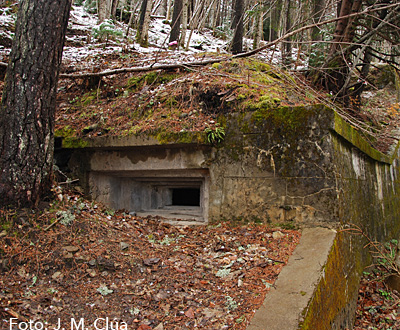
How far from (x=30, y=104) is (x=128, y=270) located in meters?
2.15

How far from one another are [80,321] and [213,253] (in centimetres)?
160

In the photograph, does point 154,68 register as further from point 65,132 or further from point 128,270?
point 128,270

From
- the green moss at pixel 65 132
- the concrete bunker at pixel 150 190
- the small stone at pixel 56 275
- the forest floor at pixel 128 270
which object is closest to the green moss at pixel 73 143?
the green moss at pixel 65 132

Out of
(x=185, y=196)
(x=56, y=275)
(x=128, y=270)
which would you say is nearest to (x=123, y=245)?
(x=128, y=270)

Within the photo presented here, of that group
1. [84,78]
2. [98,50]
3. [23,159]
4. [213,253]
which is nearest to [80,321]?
[213,253]

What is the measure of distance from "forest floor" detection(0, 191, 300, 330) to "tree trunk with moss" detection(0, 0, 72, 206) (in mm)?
302

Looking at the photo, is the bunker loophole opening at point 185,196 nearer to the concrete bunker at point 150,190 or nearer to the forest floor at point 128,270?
the concrete bunker at point 150,190

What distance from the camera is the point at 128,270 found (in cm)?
307

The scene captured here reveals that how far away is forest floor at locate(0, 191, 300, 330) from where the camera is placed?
2.42 metres

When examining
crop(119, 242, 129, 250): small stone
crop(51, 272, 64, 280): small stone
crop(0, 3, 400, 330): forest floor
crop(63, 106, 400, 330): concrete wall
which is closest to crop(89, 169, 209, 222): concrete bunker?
crop(63, 106, 400, 330): concrete wall

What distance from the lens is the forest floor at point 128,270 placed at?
2.42 meters

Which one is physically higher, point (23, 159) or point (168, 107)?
point (168, 107)

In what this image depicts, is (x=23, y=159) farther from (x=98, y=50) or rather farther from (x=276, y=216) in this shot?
(x=98, y=50)

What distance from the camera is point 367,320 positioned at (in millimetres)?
3820
